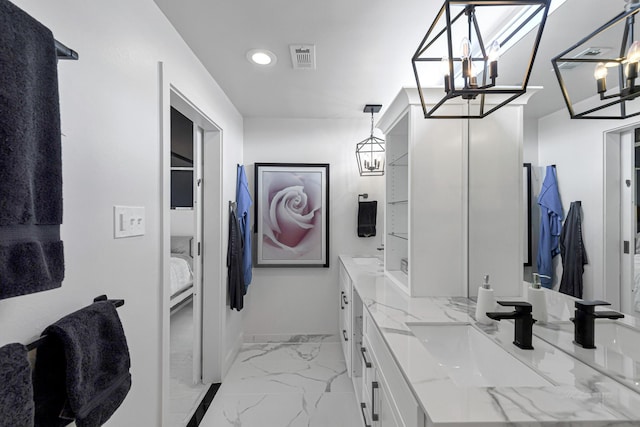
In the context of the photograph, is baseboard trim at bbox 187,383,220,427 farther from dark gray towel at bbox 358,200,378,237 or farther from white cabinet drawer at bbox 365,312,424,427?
dark gray towel at bbox 358,200,378,237

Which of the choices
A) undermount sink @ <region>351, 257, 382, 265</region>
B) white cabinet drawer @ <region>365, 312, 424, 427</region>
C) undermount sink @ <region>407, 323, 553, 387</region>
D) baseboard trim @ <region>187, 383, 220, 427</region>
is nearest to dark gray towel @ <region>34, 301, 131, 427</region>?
white cabinet drawer @ <region>365, 312, 424, 427</region>

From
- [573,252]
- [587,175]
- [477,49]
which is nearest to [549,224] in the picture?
[573,252]

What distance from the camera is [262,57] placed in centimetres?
192

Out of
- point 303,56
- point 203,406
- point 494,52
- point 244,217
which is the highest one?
point 303,56

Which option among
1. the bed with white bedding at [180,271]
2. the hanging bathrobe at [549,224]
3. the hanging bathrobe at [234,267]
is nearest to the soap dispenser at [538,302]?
the hanging bathrobe at [549,224]

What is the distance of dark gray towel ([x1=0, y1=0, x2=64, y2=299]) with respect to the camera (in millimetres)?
631

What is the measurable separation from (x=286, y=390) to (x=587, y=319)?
6.69 ft

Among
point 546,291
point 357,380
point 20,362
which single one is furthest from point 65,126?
point 357,380

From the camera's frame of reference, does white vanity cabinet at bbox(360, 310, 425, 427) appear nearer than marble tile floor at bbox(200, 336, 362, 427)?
Yes

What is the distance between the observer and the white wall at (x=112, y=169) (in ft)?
3.00

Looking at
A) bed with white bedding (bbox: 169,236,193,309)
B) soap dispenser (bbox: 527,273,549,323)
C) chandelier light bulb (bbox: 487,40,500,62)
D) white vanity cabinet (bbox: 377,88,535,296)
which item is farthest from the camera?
bed with white bedding (bbox: 169,236,193,309)

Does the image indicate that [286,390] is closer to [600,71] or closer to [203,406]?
[203,406]

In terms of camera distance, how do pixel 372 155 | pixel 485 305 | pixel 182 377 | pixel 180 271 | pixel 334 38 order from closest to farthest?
pixel 485 305 → pixel 334 38 → pixel 182 377 → pixel 372 155 → pixel 180 271

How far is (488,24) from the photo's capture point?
1.48m
